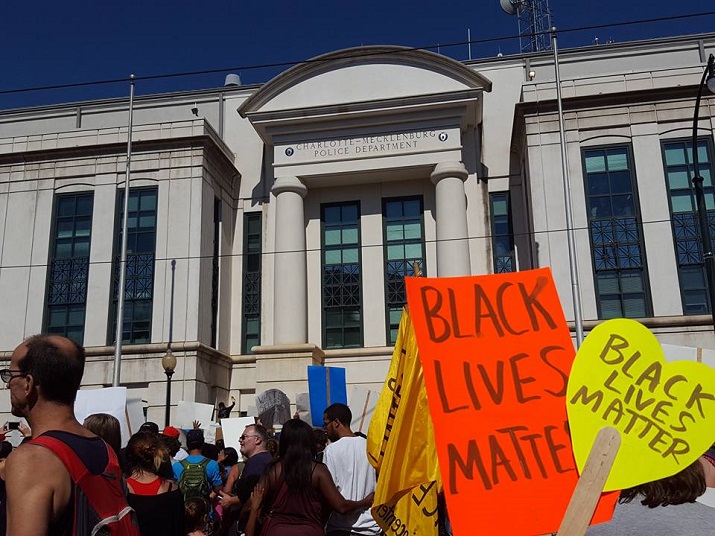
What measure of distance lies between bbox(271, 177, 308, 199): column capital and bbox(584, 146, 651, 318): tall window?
404 inches

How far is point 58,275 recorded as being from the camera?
25.6m

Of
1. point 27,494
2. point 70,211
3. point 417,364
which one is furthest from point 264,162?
point 27,494

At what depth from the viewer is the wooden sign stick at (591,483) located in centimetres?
267

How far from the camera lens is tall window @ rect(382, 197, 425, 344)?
26.1 meters

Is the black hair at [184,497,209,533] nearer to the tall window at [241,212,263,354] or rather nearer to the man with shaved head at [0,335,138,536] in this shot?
the man with shaved head at [0,335,138,536]

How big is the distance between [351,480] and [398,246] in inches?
822

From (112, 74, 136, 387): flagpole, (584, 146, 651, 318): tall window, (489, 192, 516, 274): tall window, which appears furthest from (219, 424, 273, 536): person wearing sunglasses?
(489, 192, 516, 274): tall window

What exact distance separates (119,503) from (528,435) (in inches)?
73.4

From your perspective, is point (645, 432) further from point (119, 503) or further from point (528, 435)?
A: point (119, 503)

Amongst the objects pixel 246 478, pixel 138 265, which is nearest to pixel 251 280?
pixel 138 265

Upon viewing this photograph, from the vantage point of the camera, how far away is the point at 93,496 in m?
2.62

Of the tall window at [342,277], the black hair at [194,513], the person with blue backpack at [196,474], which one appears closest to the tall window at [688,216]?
the tall window at [342,277]

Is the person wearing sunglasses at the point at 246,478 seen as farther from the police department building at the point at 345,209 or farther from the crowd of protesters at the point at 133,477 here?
the police department building at the point at 345,209

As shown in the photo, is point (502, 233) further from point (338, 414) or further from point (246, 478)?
point (246, 478)
